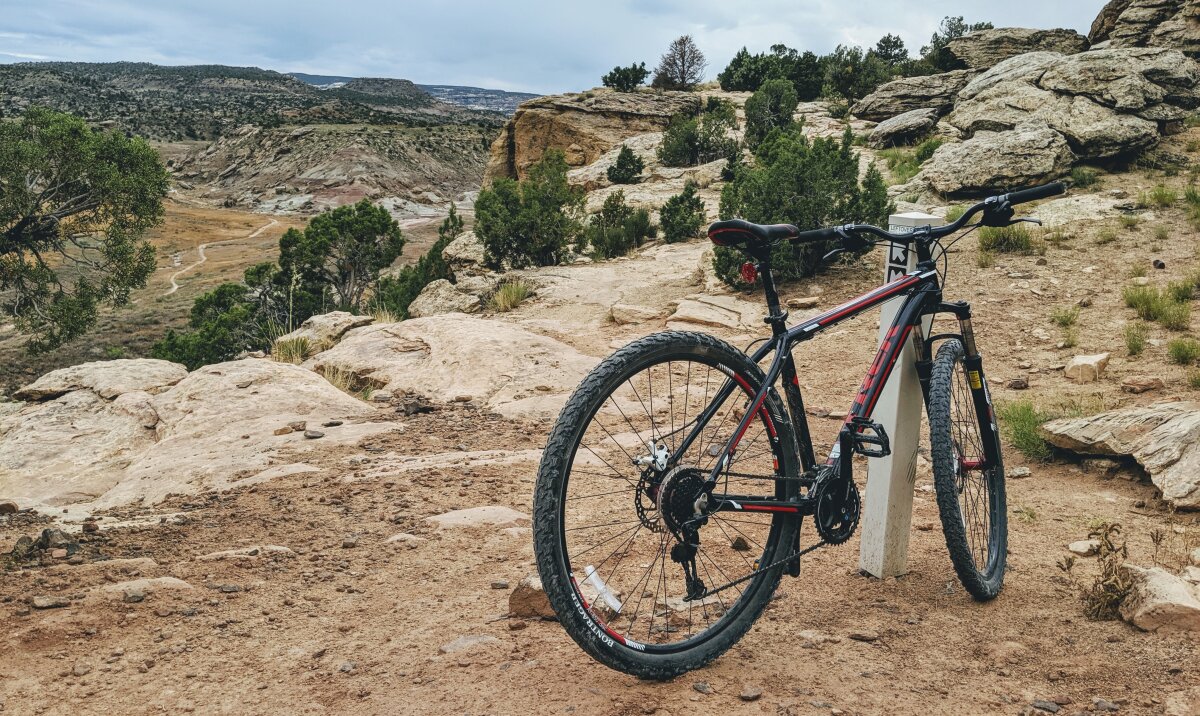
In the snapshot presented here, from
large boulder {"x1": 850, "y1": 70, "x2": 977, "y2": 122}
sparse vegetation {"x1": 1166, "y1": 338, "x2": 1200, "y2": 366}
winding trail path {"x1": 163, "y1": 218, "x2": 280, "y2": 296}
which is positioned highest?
large boulder {"x1": 850, "y1": 70, "x2": 977, "y2": 122}

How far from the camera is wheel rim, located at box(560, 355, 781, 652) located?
251 cm

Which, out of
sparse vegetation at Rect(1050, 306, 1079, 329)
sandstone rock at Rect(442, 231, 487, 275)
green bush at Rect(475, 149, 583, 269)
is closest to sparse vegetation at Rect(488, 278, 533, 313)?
green bush at Rect(475, 149, 583, 269)

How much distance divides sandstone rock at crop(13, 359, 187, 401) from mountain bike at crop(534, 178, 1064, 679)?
20.7 ft

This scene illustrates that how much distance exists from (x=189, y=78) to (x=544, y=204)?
15794 cm

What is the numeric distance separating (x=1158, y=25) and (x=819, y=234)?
2124 cm

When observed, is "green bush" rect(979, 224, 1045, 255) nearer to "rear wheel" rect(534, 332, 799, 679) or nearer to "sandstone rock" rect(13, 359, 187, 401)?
"rear wheel" rect(534, 332, 799, 679)

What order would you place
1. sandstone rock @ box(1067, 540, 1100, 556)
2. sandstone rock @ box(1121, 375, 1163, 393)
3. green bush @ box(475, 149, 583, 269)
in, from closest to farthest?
sandstone rock @ box(1067, 540, 1100, 556), sandstone rock @ box(1121, 375, 1163, 393), green bush @ box(475, 149, 583, 269)

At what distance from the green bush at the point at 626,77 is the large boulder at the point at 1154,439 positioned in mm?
35125

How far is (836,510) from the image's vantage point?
289 centimetres

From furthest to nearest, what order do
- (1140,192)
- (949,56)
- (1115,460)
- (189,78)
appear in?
(189,78), (949,56), (1140,192), (1115,460)

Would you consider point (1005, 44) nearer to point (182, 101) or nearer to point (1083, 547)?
point (1083, 547)

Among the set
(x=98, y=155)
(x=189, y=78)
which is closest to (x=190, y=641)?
(x=98, y=155)

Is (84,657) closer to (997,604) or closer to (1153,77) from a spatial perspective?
(997,604)

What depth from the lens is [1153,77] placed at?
575 inches
